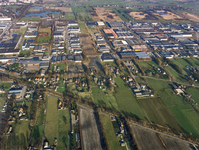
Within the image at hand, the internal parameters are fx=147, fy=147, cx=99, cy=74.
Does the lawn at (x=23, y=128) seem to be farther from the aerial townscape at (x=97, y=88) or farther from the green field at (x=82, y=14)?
the green field at (x=82, y=14)

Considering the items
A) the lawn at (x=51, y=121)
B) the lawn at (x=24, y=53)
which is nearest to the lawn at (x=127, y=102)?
the lawn at (x=51, y=121)

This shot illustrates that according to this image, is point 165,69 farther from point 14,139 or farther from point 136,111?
point 14,139

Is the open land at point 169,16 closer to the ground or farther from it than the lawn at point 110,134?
farther from it

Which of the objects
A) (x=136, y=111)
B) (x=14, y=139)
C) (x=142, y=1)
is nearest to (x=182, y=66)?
(x=136, y=111)

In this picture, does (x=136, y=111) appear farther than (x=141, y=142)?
Yes

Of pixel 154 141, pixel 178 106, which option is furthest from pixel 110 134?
pixel 178 106

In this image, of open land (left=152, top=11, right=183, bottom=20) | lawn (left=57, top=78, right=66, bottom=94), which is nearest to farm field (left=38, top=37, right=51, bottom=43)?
lawn (left=57, top=78, right=66, bottom=94)
